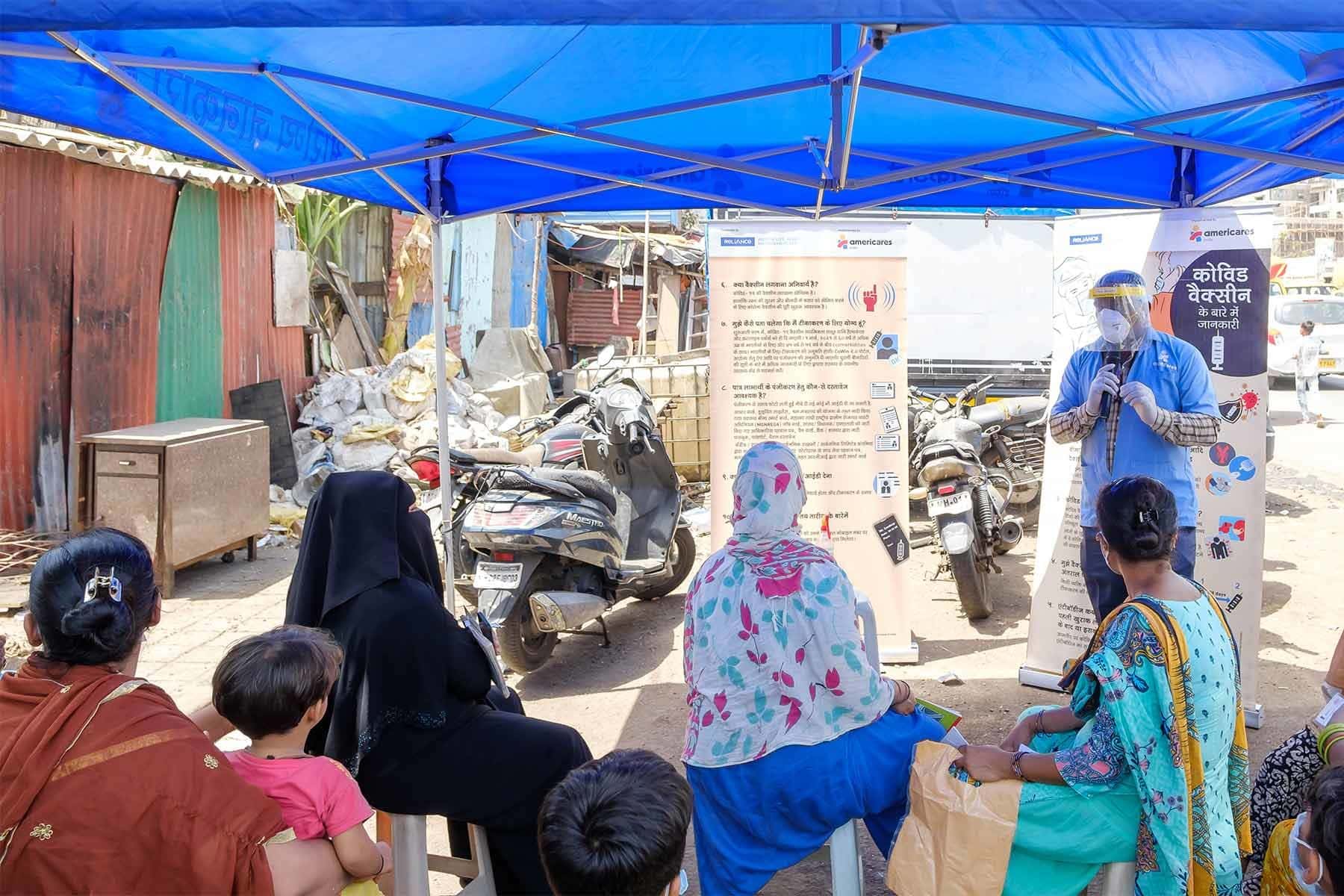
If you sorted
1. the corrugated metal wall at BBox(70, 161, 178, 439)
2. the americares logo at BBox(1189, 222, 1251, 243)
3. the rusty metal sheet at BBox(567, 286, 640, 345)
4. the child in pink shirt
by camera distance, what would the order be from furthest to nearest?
the rusty metal sheet at BBox(567, 286, 640, 345)
the corrugated metal wall at BBox(70, 161, 178, 439)
the americares logo at BBox(1189, 222, 1251, 243)
the child in pink shirt

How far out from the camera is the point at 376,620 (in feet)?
8.90

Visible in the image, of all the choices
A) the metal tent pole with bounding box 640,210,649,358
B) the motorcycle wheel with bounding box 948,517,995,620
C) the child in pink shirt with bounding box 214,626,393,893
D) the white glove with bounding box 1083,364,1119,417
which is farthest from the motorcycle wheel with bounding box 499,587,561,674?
the metal tent pole with bounding box 640,210,649,358

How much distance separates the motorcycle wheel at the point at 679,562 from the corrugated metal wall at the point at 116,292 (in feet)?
15.0

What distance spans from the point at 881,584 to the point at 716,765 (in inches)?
109

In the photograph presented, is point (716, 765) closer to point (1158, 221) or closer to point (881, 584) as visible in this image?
point (881, 584)

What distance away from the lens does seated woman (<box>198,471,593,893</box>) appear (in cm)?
272

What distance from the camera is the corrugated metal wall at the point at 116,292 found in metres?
7.96

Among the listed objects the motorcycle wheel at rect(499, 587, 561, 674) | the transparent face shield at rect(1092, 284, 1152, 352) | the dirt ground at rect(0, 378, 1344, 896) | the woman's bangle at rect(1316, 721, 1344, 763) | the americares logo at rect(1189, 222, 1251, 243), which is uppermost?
the americares logo at rect(1189, 222, 1251, 243)

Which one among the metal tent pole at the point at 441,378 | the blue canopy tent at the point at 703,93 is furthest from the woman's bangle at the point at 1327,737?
the metal tent pole at the point at 441,378

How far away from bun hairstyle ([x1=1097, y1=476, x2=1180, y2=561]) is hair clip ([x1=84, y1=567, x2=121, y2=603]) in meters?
2.31

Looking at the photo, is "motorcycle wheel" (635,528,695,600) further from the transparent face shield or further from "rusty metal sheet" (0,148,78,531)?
"rusty metal sheet" (0,148,78,531)

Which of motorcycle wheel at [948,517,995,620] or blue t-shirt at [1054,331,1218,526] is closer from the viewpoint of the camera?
blue t-shirt at [1054,331,1218,526]

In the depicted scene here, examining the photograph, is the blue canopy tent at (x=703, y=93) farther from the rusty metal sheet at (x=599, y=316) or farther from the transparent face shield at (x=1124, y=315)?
the rusty metal sheet at (x=599, y=316)

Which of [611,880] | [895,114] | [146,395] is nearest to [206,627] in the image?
[146,395]
